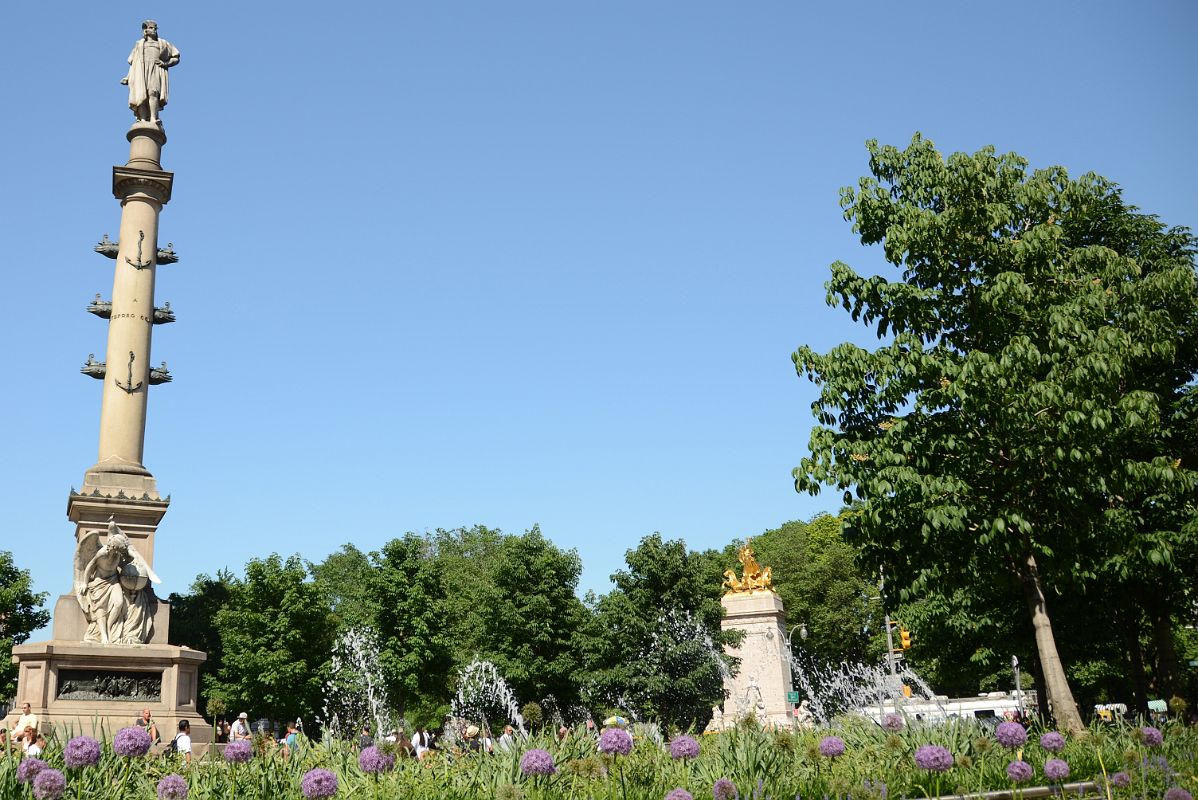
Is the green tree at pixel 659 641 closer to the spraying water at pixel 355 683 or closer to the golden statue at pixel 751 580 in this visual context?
the golden statue at pixel 751 580

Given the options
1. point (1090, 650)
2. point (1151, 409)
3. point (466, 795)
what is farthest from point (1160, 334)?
point (466, 795)

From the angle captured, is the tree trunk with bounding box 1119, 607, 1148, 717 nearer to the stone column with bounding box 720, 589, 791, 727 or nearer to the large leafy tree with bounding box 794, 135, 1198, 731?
the large leafy tree with bounding box 794, 135, 1198, 731

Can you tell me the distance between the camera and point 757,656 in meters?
40.5

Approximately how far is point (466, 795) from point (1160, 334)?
16.2m

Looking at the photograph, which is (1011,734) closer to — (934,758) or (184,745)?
(934,758)

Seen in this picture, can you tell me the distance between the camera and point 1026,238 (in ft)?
58.7

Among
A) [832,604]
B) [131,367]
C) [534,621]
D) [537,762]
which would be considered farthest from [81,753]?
[832,604]

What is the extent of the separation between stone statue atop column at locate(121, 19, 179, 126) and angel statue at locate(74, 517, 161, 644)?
1415cm

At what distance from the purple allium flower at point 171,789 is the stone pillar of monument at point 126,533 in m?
12.6

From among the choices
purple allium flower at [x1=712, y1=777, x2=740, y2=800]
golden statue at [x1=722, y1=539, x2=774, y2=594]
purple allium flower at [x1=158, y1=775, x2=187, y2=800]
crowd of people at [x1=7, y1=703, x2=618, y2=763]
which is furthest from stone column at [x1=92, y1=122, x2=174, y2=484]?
purple allium flower at [x1=712, y1=777, x2=740, y2=800]

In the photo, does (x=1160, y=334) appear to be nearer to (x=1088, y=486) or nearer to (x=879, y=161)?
(x=1088, y=486)

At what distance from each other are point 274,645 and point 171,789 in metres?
43.1

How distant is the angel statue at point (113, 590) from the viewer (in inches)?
937

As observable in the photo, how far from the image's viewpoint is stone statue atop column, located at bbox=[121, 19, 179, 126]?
32062 millimetres
